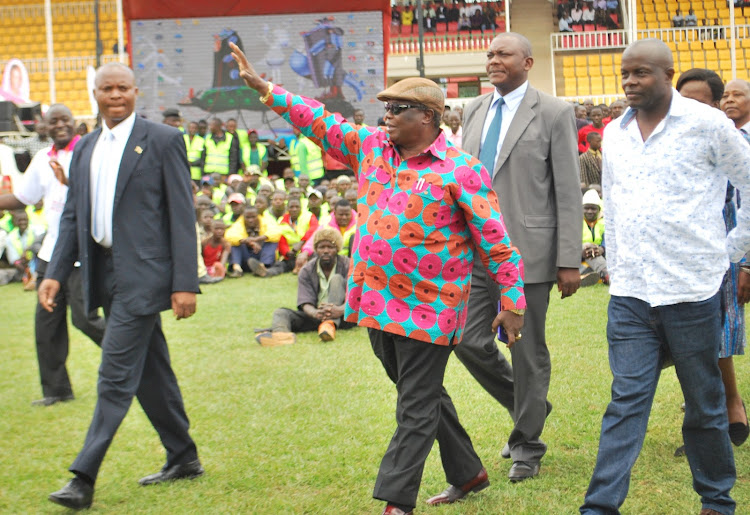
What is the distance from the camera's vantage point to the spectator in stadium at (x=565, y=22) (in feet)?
99.6

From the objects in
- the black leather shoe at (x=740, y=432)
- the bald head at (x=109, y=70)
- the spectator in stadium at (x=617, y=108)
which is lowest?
the black leather shoe at (x=740, y=432)

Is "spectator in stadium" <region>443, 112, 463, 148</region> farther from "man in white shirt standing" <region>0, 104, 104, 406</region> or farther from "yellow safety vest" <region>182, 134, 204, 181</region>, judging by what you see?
"man in white shirt standing" <region>0, 104, 104, 406</region>

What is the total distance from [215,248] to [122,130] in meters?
9.73

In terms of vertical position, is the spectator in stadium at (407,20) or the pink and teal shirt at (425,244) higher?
the spectator in stadium at (407,20)

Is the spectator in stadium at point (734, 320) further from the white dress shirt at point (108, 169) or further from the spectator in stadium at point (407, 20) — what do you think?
the spectator in stadium at point (407, 20)

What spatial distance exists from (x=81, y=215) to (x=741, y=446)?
368 cm

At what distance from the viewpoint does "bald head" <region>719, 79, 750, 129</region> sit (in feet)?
17.5

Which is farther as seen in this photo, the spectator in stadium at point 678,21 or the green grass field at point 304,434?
the spectator in stadium at point 678,21

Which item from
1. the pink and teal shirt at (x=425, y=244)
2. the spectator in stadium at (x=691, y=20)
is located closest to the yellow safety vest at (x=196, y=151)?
the pink and teal shirt at (x=425, y=244)

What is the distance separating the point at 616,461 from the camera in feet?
12.5

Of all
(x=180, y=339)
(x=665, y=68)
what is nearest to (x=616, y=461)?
(x=665, y=68)

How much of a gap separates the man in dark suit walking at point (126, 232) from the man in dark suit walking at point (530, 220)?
60.3 inches

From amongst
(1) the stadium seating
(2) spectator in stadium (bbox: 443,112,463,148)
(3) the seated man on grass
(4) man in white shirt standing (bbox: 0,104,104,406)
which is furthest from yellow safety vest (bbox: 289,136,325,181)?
(1) the stadium seating

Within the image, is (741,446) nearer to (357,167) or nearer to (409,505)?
(409,505)
